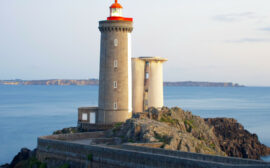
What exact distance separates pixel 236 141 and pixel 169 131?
78.5 ft

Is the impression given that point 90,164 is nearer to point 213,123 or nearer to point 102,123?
point 102,123

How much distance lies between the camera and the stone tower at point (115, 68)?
42156 millimetres

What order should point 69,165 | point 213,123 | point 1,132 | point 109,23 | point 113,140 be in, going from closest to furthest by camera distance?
point 69,165 < point 113,140 < point 109,23 < point 213,123 < point 1,132

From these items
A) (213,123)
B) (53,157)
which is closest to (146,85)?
(213,123)

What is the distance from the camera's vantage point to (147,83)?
5519 cm

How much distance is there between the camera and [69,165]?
2950 centimetres

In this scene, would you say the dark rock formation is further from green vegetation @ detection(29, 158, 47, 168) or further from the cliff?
the cliff

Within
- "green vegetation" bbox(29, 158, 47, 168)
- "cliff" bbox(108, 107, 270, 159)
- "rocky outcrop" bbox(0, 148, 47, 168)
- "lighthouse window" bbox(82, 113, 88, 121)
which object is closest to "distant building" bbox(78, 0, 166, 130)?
"lighthouse window" bbox(82, 113, 88, 121)

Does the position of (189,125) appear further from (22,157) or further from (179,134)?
Result: (22,157)

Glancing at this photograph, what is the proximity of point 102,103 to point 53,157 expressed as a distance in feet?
39.3

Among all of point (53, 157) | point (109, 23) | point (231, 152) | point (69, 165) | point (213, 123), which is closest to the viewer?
point (69, 165)

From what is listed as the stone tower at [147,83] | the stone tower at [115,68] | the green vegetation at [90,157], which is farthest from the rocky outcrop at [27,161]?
the stone tower at [147,83]

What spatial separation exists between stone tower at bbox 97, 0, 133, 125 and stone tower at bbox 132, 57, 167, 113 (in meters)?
11.7

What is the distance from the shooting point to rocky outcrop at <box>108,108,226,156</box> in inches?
1194
